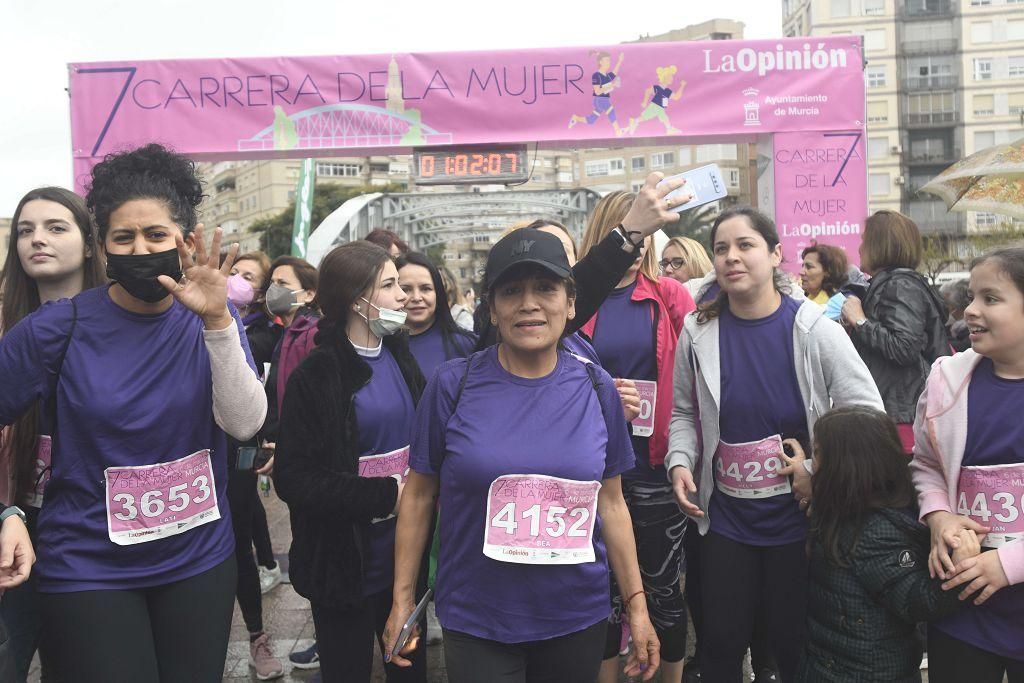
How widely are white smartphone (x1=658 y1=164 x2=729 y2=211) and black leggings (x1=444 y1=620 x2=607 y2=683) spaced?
1.41m

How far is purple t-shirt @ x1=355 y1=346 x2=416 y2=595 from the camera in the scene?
10.5ft

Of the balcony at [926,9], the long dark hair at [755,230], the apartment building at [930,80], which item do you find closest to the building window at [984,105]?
the apartment building at [930,80]

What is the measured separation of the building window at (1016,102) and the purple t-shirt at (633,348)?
229ft

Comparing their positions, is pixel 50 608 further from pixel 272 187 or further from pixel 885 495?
pixel 272 187

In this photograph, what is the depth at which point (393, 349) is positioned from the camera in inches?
Result: 139

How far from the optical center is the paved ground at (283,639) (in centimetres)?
446

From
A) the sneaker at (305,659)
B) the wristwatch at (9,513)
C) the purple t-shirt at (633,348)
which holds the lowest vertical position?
the sneaker at (305,659)

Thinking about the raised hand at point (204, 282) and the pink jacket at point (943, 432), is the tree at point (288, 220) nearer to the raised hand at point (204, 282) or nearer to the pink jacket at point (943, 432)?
the raised hand at point (204, 282)

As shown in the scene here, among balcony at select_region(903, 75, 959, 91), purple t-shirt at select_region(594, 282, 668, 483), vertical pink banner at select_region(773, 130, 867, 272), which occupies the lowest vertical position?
purple t-shirt at select_region(594, 282, 668, 483)

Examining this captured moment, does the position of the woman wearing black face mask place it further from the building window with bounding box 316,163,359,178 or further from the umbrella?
the building window with bounding box 316,163,359,178

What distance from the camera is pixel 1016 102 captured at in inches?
2502

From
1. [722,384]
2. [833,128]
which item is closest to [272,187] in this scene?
[833,128]

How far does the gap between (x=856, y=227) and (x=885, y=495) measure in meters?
6.89

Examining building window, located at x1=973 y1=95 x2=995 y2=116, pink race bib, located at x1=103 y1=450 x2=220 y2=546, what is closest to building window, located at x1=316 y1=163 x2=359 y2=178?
building window, located at x1=973 y1=95 x2=995 y2=116
